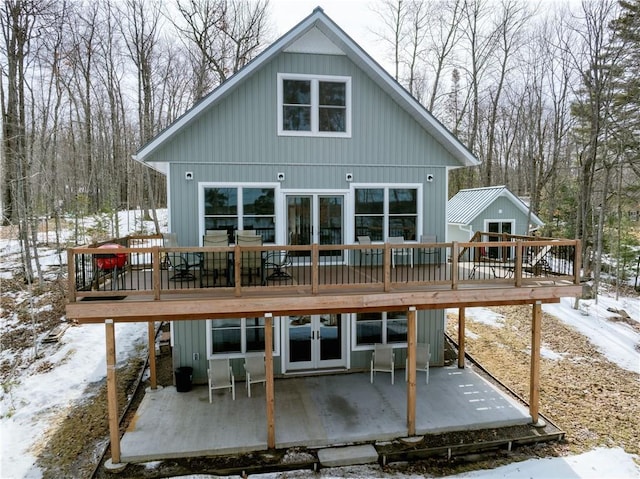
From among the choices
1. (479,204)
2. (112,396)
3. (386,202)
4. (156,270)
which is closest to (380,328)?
(386,202)

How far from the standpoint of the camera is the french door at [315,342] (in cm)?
1050

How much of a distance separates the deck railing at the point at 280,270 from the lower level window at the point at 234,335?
59.3 inches

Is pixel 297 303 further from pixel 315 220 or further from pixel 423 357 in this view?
pixel 423 357

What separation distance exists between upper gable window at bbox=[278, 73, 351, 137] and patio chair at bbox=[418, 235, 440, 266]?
3.35 metres

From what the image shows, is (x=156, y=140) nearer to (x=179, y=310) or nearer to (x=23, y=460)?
(x=179, y=310)

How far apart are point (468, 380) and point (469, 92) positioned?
22.4m

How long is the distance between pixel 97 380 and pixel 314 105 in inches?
356

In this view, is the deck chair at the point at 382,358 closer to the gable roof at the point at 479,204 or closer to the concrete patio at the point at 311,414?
the concrete patio at the point at 311,414

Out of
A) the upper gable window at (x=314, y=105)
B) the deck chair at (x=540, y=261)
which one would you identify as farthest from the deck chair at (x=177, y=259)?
the deck chair at (x=540, y=261)

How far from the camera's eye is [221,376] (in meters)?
9.57

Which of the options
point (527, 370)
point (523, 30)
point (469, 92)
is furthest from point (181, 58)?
point (527, 370)

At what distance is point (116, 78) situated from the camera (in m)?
25.2

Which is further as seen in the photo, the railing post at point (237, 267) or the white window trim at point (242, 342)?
the white window trim at point (242, 342)

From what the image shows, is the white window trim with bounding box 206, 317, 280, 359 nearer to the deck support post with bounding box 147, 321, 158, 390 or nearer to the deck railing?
the deck support post with bounding box 147, 321, 158, 390
